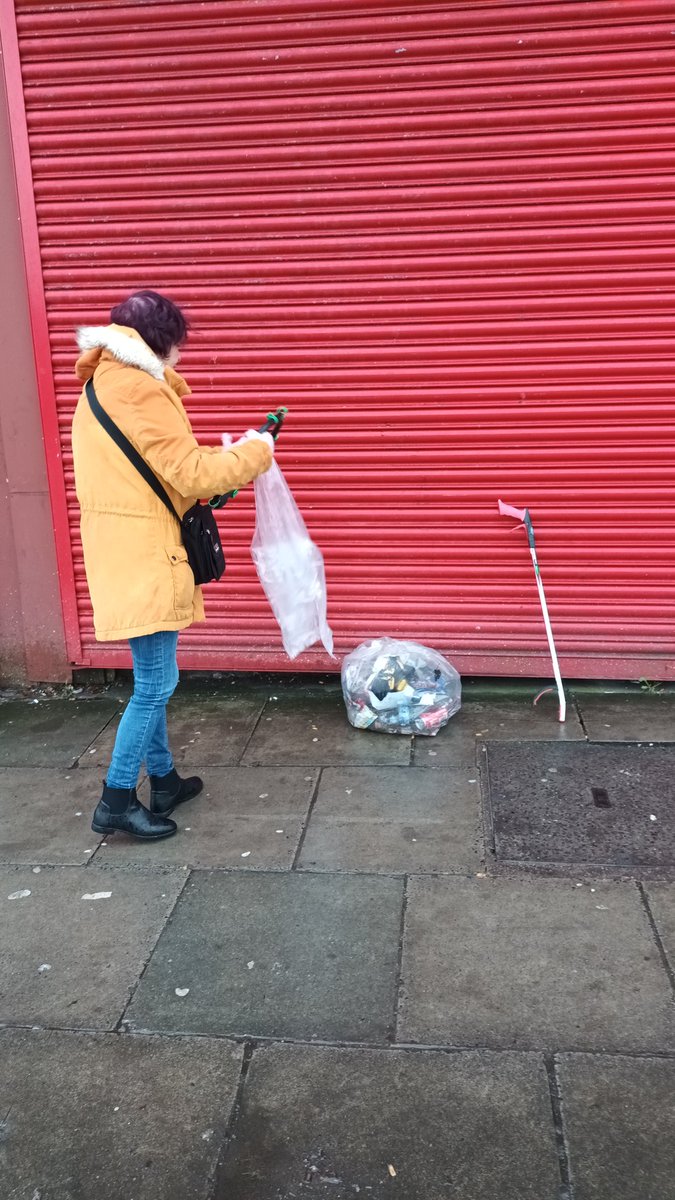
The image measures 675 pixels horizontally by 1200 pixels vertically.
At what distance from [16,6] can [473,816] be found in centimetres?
430

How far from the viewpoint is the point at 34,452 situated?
16.0ft

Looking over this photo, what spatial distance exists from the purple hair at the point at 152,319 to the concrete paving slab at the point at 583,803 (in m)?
2.11

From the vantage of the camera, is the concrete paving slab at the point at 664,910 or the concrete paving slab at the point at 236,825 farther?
the concrete paving slab at the point at 236,825

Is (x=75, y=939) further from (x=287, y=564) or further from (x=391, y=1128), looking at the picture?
(x=287, y=564)

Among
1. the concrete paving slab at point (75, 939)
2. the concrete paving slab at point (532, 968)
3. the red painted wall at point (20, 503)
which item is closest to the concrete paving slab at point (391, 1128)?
the concrete paving slab at point (532, 968)

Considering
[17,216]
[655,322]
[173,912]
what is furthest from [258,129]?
[173,912]

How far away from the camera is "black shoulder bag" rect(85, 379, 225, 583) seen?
121 inches

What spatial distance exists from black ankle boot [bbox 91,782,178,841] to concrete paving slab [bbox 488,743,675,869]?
1.29 meters

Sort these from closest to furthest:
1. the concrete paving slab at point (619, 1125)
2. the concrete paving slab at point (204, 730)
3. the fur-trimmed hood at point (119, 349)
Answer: the concrete paving slab at point (619, 1125)
the fur-trimmed hood at point (119, 349)
the concrete paving slab at point (204, 730)

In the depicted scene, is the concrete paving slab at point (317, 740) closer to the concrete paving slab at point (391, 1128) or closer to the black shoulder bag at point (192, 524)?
the black shoulder bag at point (192, 524)

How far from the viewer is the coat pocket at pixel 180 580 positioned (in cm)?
322

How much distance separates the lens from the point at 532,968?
2.66 meters

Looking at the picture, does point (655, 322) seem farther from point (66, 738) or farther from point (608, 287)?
point (66, 738)

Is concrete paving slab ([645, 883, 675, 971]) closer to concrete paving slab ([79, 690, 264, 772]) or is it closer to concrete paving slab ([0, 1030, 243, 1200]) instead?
concrete paving slab ([0, 1030, 243, 1200])
